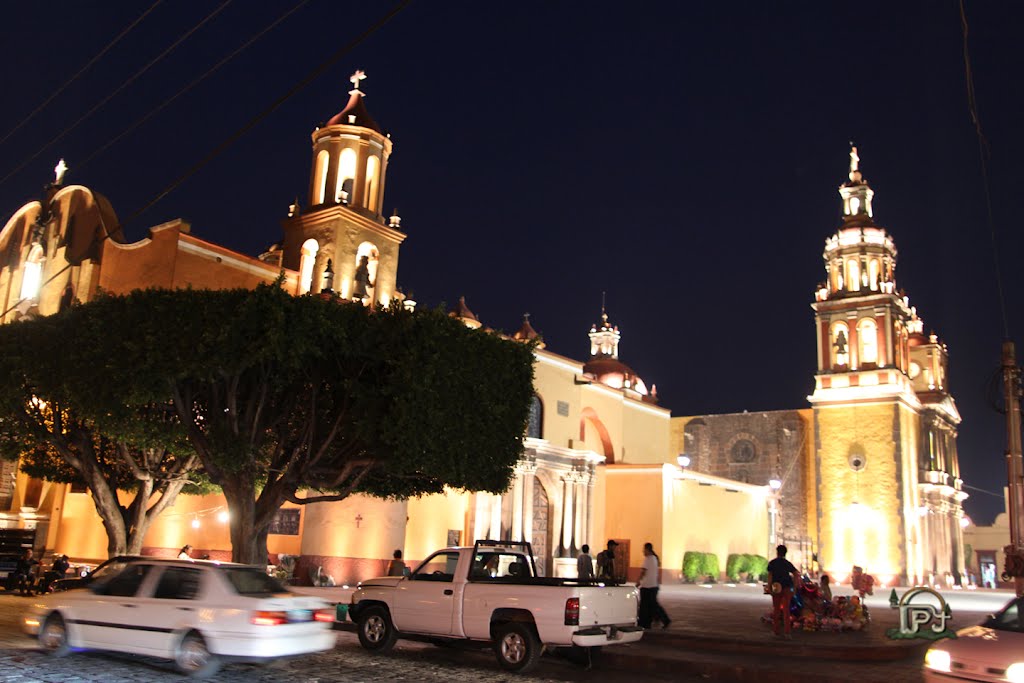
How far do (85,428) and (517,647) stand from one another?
10608 mm

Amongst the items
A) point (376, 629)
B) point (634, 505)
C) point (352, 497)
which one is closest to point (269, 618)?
point (376, 629)

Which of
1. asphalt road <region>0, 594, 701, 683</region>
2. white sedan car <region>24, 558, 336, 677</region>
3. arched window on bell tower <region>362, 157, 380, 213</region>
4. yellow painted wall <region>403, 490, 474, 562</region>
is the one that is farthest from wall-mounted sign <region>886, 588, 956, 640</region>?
arched window on bell tower <region>362, 157, 380, 213</region>

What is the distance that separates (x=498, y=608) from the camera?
37.0 feet

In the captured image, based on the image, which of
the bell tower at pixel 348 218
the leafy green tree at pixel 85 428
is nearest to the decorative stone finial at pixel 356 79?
the bell tower at pixel 348 218

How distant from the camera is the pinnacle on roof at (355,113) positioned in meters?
29.9

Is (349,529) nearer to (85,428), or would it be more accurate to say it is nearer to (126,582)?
(85,428)

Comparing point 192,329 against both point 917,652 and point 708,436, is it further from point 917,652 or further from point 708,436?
point 708,436

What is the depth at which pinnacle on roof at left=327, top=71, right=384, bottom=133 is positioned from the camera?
29.9 metres

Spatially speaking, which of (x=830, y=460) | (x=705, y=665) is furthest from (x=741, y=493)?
(x=705, y=665)

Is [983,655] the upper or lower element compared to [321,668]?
upper

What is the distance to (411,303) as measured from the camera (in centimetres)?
2952

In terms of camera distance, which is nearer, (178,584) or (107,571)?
(178,584)

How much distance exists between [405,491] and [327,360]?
3.33 meters

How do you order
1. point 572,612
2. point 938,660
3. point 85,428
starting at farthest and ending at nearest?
point 85,428, point 572,612, point 938,660
